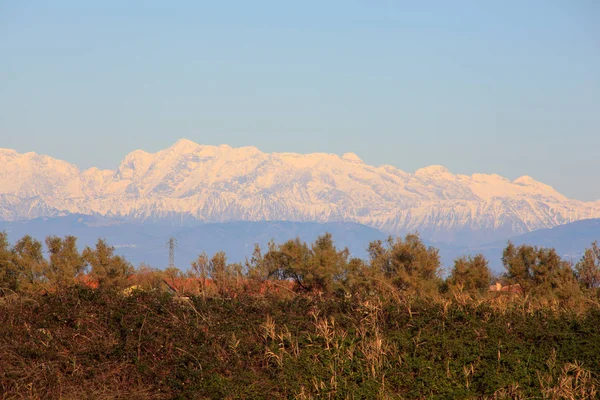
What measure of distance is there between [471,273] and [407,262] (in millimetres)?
4023

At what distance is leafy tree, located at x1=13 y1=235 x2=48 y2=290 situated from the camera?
4809cm

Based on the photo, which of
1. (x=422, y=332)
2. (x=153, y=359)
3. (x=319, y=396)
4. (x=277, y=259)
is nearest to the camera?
(x=319, y=396)

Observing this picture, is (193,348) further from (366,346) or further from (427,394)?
(427,394)

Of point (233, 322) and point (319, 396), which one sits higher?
point (233, 322)

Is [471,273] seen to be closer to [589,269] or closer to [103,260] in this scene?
[589,269]

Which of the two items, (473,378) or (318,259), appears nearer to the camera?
(473,378)

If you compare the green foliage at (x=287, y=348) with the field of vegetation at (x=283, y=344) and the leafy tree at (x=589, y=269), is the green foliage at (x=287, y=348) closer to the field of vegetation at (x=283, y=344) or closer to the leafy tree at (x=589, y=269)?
the field of vegetation at (x=283, y=344)

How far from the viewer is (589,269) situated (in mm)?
43281

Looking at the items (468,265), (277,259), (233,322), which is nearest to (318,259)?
(277,259)

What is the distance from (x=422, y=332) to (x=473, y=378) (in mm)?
1532

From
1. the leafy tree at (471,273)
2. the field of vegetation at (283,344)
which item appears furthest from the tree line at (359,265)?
the field of vegetation at (283,344)

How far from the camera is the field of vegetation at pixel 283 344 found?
10953 mm

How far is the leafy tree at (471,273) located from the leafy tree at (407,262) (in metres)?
1.24

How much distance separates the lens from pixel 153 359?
457 inches
